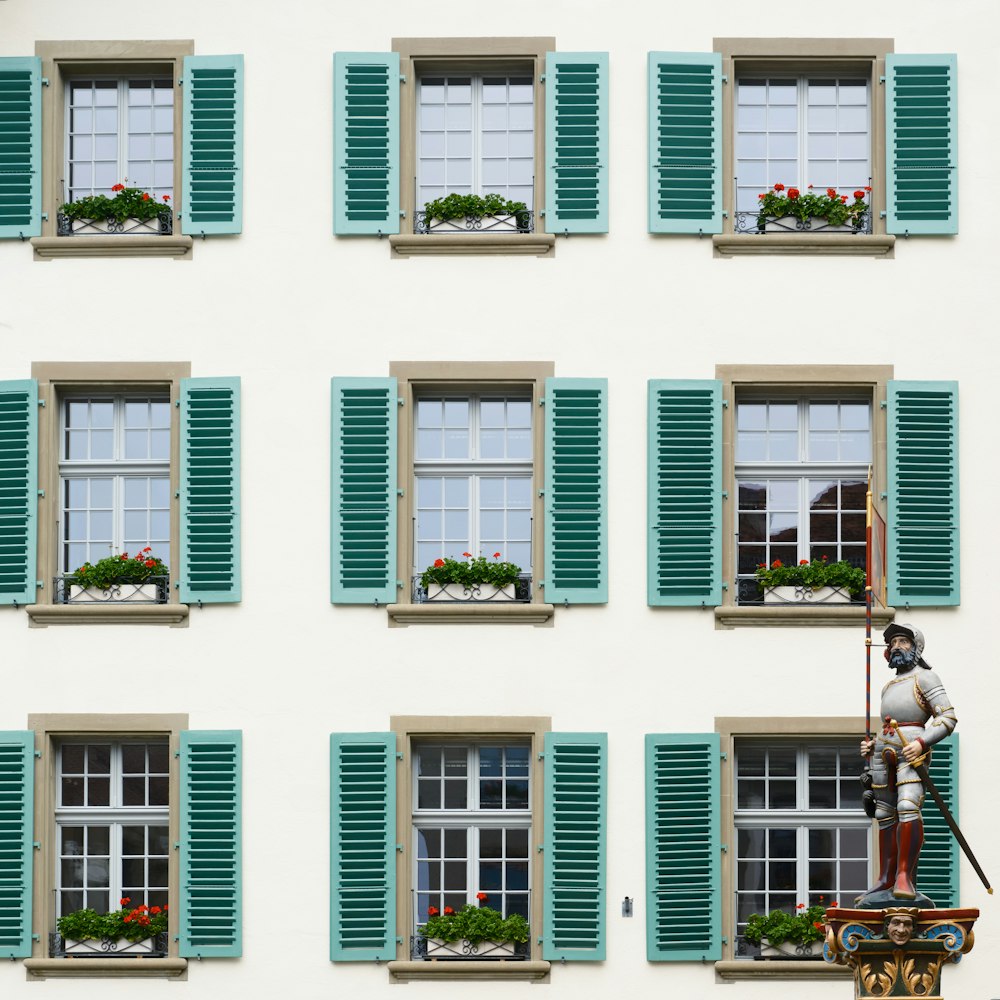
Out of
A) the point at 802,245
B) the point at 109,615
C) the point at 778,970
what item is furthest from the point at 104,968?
the point at 802,245

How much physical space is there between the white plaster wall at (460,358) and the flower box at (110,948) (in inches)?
9.8

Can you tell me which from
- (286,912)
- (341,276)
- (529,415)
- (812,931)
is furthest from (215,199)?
(812,931)

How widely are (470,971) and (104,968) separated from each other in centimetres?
251

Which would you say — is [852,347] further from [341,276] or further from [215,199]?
[215,199]

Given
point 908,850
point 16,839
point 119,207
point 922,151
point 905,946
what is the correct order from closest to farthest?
1. point 905,946
2. point 908,850
3. point 16,839
4. point 922,151
5. point 119,207

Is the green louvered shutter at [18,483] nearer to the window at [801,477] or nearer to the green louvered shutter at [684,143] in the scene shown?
the green louvered shutter at [684,143]

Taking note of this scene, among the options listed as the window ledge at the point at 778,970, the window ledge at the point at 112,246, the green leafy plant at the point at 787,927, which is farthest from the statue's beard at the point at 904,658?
the window ledge at the point at 112,246

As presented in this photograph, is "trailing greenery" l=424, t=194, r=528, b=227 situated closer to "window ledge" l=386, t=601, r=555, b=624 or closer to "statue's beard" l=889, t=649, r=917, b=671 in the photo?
→ "window ledge" l=386, t=601, r=555, b=624

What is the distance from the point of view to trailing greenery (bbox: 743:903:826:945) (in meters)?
15.1

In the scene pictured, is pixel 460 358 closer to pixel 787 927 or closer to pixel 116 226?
pixel 116 226

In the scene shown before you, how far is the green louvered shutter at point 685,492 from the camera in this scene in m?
15.4

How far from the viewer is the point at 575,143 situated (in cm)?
1573

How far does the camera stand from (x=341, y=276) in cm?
1574

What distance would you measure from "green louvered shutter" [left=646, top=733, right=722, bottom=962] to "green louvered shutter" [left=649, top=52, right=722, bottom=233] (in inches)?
147
